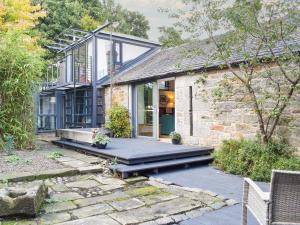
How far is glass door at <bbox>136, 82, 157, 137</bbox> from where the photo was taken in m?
11.0

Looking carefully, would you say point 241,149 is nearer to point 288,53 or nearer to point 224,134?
point 224,134

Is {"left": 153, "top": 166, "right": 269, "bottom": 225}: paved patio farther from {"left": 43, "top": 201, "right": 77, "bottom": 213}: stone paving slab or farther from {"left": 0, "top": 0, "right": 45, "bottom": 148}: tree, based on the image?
{"left": 0, "top": 0, "right": 45, "bottom": 148}: tree

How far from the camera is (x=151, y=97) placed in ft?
36.7

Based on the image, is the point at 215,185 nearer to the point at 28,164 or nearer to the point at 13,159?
the point at 28,164

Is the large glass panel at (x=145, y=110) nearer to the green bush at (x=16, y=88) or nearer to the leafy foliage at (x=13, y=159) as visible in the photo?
the green bush at (x=16, y=88)

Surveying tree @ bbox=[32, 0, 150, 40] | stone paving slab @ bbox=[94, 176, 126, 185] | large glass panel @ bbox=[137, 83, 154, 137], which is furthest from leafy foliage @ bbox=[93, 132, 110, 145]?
tree @ bbox=[32, 0, 150, 40]

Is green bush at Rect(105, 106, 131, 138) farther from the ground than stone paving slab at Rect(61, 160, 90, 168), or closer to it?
farther from the ground

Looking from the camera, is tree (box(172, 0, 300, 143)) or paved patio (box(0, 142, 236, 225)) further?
tree (box(172, 0, 300, 143))

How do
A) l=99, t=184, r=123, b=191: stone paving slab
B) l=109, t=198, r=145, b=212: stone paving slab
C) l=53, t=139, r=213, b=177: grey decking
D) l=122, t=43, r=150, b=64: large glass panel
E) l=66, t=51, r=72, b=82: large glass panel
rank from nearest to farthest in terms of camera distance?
l=109, t=198, r=145, b=212: stone paving slab, l=99, t=184, r=123, b=191: stone paving slab, l=53, t=139, r=213, b=177: grey decking, l=122, t=43, r=150, b=64: large glass panel, l=66, t=51, r=72, b=82: large glass panel

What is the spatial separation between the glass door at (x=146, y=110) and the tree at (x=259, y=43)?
3.85 m

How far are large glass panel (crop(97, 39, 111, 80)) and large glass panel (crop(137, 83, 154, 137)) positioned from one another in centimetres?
308

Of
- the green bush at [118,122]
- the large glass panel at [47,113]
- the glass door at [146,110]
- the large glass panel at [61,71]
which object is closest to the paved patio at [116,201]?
the glass door at [146,110]

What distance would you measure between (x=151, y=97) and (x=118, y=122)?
1.74 meters

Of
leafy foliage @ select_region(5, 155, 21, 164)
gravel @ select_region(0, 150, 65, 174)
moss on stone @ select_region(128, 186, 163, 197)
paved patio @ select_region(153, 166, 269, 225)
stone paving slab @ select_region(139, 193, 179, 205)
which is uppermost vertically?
leafy foliage @ select_region(5, 155, 21, 164)
